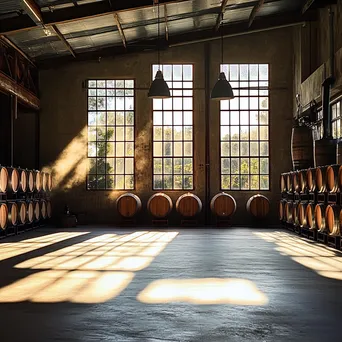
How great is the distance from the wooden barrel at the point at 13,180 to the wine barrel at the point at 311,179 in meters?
6.59

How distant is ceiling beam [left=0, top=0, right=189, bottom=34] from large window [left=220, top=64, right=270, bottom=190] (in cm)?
577

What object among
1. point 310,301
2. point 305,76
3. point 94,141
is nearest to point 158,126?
point 94,141

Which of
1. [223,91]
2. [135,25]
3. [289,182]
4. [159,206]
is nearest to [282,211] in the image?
[289,182]

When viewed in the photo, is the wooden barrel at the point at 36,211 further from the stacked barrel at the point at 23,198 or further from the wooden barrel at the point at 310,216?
the wooden barrel at the point at 310,216

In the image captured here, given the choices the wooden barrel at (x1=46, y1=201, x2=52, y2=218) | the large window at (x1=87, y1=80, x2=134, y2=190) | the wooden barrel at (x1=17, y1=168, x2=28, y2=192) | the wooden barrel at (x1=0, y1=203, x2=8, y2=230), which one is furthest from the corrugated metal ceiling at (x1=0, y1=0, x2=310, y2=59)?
the wooden barrel at (x1=0, y1=203, x2=8, y2=230)

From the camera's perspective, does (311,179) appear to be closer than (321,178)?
No

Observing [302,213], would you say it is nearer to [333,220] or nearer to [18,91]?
[333,220]

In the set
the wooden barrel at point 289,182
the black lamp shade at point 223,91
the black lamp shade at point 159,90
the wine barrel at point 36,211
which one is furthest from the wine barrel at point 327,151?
the wine barrel at point 36,211

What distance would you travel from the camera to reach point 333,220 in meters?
10.8

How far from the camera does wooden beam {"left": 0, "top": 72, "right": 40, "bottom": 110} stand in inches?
570

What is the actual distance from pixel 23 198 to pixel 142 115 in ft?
16.1

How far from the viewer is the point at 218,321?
14.7ft

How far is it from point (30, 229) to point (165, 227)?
152 inches

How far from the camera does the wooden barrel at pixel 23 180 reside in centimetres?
1454
